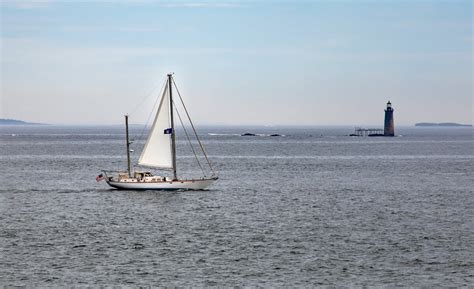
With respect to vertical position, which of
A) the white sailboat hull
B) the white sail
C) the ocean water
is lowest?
the ocean water

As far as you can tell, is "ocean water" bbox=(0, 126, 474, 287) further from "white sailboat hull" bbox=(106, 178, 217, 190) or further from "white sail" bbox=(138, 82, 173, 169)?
"white sail" bbox=(138, 82, 173, 169)

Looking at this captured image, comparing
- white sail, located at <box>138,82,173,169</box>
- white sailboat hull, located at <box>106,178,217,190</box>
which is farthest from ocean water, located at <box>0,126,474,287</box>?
white sail, located at <box>138,82,173,169</box>

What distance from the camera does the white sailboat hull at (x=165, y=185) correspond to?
301 ft

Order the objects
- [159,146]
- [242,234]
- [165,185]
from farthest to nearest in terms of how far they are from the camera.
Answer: [159,146] → [165,185] → [242,234]

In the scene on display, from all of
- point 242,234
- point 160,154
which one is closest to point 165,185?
point 160,154

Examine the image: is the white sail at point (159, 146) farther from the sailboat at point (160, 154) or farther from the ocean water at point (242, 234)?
the ocean water at point (242, 234)

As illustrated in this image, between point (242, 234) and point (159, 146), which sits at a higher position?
point (159, 146)

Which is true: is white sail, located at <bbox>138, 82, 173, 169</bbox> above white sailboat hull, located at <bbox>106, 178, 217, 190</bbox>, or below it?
above

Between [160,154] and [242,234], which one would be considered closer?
[242,234]

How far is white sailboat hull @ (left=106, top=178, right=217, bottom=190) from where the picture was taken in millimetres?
91812

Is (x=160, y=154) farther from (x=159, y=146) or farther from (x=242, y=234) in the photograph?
(x=242, y=234)

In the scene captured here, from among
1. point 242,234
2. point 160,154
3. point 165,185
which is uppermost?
point 160,154

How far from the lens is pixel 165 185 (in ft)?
301

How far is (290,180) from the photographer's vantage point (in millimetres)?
118375
